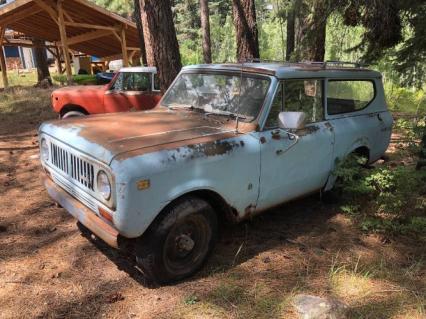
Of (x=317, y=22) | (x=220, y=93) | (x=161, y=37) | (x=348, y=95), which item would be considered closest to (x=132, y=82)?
(x=161, y=37)

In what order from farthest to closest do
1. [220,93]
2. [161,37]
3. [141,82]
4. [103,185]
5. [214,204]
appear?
1. [141,82]
2. [161,37]
3. [220,93]
4. [214,204]
5. [103,185]

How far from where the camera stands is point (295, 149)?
4.21 metres

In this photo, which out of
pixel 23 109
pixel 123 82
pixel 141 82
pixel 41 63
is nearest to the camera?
pixel 141 82

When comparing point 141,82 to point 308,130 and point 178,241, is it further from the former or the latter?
point 178,241

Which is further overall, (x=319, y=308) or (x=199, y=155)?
(x=199, y=155)

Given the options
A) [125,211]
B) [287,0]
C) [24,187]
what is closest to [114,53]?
[287,0]

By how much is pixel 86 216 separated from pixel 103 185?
→ 1.35 feet

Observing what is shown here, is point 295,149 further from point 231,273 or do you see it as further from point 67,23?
point 67,23

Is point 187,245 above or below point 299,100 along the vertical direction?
below

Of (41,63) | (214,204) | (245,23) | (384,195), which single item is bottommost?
(384,195)

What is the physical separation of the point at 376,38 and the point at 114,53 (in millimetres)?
19984

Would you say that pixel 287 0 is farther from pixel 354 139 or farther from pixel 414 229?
pixel 414 229

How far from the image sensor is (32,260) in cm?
396

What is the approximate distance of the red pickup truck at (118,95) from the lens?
26.5 ft
